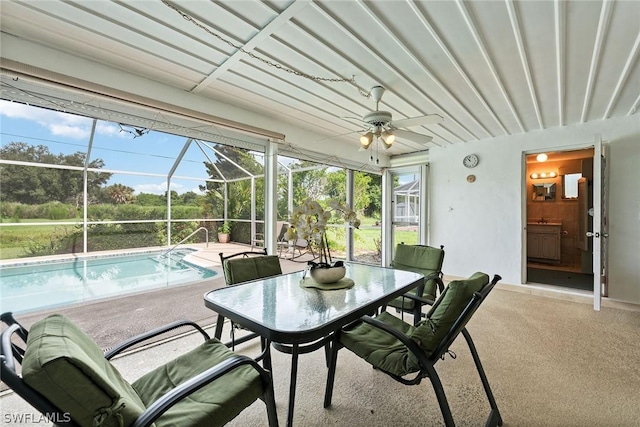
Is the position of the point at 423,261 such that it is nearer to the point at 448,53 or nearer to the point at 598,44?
the point at 448,53

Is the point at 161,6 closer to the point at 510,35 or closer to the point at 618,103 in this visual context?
the point at 510,35

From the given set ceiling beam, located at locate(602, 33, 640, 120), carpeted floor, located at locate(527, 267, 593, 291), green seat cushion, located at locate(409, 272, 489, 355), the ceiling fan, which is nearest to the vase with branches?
green seat cushion, located at locate(409, 272, 489, 355)

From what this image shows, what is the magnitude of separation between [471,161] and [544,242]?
9.36 feet

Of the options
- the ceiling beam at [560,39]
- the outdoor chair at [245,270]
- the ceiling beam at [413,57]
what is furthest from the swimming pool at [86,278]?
the ceiling beam at [560,39]

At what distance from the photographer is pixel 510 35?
1.85 metres

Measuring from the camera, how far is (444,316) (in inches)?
52.6

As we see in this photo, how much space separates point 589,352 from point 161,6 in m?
4.12

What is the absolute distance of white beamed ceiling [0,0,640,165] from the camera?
163 cm

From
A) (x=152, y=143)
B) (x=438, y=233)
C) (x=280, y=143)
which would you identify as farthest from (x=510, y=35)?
(x=152, y=143)

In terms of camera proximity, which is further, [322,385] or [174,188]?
[174,188]

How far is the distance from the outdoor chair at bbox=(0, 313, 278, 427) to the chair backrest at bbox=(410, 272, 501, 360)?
80 cm

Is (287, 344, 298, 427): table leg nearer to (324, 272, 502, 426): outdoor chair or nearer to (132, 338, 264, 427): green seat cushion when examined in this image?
(132, 338, 264, 427): green seat cushion

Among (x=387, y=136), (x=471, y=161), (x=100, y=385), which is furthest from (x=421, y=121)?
(x=471, y=161)

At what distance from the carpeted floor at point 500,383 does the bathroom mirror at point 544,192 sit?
12.5ft
